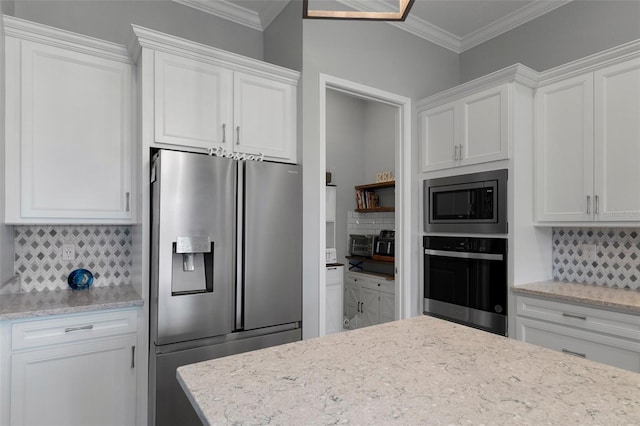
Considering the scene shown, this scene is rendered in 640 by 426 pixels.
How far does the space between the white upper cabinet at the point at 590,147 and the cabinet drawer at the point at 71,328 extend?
9.18 ft

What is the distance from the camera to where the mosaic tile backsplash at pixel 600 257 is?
2.40 metres

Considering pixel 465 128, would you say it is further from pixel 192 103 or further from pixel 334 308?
pixel 334 308

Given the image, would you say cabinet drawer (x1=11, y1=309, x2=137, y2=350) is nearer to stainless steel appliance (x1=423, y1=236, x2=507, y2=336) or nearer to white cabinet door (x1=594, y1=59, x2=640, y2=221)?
stainless steel appliance (x1=423, y1=236, x2=507, y2=336)

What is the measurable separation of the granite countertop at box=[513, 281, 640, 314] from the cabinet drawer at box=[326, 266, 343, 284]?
2.04m

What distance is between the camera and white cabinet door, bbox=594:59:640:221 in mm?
2148

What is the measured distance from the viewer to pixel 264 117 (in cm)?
247

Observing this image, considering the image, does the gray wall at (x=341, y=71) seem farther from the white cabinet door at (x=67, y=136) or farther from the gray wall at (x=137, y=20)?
the white cabinet door at (x=67, y=136)

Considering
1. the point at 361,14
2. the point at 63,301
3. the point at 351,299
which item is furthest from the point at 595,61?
the point at 63,301

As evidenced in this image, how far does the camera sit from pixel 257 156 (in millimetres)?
2389

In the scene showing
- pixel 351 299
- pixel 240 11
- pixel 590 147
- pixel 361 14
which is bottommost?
pixel 351 299

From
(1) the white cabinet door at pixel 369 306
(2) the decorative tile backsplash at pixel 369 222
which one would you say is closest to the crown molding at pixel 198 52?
(2) the decorative tile backsplash at pixel 369 222

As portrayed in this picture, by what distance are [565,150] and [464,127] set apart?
690 mm

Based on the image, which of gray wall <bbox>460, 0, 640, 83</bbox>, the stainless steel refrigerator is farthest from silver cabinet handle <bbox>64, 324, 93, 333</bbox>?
gray wall <bbox>460, 0, 640, 83</bbox>

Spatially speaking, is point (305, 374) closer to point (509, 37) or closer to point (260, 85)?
point (260, 85)
